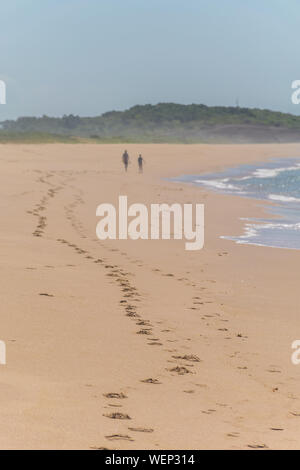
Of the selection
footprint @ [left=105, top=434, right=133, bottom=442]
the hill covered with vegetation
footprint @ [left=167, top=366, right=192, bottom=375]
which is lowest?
footprint @ [left=167, top=366, right=192, bottom=375]

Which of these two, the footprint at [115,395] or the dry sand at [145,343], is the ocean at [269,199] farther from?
the footprint at [115,395]

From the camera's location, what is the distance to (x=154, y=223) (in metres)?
17.8

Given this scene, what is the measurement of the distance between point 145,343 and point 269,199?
21.6 metres

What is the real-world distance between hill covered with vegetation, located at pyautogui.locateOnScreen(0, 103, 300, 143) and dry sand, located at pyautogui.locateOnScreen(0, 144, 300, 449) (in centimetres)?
13876

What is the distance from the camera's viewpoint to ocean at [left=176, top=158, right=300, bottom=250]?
52.6 feet

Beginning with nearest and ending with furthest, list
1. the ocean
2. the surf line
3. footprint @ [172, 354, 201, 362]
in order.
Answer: footprint @ [172, 354, 201, 362], the surf line, the ocean

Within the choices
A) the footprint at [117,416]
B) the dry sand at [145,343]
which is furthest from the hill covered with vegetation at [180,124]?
the footprint at [117,416]

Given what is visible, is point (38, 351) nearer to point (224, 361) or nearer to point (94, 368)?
point (94, 368)

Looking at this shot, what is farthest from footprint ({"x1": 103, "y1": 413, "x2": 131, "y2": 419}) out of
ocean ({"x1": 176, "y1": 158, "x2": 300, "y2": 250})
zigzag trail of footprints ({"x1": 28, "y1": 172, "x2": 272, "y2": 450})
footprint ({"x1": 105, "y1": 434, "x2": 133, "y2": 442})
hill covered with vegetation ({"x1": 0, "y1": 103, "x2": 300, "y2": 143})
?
hill covered with vegetation ({"x1": 0, "y1": 103, "x2": 300, "y2": 143})

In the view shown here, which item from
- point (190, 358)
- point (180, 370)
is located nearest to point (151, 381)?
point (180, 370)

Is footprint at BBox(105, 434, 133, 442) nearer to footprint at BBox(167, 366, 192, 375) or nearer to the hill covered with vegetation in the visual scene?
footprint at BBox(167, 366, 192, 375)

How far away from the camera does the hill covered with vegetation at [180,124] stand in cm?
15825

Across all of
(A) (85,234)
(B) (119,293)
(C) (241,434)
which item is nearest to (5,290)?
(B) (119,293)
